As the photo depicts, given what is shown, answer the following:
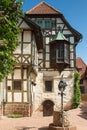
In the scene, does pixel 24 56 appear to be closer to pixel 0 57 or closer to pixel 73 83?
pixel 0 57

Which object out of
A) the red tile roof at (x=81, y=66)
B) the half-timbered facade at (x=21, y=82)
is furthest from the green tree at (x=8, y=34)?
the red tile roof at (x=81, y=66)

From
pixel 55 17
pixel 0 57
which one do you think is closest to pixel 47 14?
pixel 55 17

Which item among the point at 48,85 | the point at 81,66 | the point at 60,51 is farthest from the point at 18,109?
the point at 81,66

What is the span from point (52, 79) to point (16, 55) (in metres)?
9.26

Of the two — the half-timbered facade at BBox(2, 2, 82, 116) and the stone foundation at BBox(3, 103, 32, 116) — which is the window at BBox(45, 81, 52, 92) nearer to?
the half-timbered facade at BBox(2, 2, 82, 116)

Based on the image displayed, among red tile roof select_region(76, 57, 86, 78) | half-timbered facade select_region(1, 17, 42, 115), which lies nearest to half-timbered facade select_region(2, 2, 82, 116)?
half-timbered facade select_region(1, 17, 42, 115)

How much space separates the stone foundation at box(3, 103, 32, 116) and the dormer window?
7.32 meters

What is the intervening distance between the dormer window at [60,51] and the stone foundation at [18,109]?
24.0 ft

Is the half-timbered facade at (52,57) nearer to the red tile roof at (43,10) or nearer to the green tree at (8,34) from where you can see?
the red tile roof at (43,10)

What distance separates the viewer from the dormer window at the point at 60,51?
98.0 ft

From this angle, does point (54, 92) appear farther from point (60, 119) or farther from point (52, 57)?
point (60, 119)

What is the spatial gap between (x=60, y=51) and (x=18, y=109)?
8.47 metres

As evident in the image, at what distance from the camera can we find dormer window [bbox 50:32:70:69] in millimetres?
29875

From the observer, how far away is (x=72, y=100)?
32.6m
